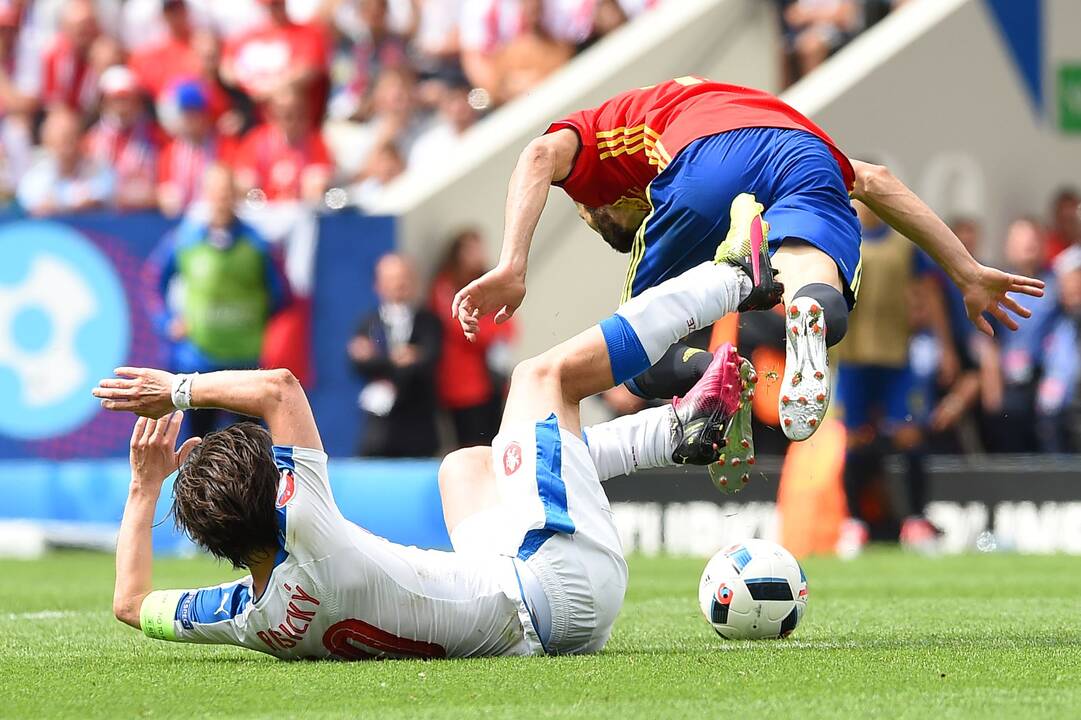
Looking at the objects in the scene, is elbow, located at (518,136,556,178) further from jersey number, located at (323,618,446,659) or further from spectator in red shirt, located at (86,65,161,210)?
spectator in red shirt, located at (86,65,161,210)

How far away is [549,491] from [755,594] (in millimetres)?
1146

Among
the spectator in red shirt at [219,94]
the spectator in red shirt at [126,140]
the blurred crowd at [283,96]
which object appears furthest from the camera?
the spectator in red shirt at [126,140]

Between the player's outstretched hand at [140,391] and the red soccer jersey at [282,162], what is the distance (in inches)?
343

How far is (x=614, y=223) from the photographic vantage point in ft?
24.7

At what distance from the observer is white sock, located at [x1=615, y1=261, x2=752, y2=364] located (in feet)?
19.6

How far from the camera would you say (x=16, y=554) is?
1321 centimetres

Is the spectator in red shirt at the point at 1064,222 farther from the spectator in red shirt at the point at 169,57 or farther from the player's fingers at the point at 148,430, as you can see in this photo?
the player's fingers at the point at 148,430

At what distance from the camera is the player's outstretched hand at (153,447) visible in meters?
5.89

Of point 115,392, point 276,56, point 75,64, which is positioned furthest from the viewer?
point 75,64

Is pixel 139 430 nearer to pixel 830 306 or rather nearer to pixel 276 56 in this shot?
pixel 830 306

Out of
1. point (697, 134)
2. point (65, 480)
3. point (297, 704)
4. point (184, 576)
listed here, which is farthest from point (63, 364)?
point (297, 704)

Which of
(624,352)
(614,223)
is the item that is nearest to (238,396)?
(624,352)

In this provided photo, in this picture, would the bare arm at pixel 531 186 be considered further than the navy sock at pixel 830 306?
Yes

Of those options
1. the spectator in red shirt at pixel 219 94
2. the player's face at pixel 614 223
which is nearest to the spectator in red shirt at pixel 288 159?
the spectator in red shirt at pixel 219 94
